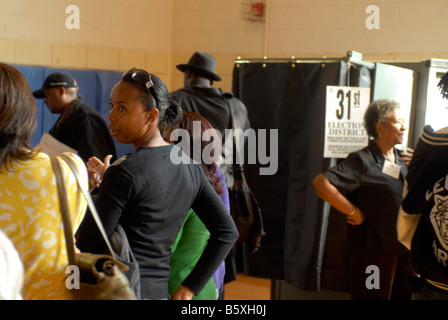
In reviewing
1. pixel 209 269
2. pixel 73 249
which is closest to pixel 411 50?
pixel 209 269

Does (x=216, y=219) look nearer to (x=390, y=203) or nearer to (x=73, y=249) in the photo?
(x=73, y=249)

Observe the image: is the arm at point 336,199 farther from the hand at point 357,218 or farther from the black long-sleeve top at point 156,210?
the black long-sleeve top at point 156,210

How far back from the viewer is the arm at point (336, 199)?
3.09m

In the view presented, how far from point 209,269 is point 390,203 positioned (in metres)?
1.53

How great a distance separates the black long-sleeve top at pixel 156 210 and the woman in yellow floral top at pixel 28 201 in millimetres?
189

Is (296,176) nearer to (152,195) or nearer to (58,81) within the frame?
(58,81)

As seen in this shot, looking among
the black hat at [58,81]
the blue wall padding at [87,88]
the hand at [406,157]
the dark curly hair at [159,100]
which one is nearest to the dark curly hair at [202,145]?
the dark curly hair at [159,100]

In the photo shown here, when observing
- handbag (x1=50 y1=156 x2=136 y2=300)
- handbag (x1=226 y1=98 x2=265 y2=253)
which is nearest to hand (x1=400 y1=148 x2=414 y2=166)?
handbag (x1=226 y1=98 x2=265 y2=253)

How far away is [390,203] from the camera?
3.08 metres

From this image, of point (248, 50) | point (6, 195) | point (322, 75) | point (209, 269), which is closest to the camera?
point (6, 195)

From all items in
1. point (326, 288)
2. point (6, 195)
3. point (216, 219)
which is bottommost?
point (326, 288)

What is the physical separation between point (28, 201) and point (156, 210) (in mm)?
428

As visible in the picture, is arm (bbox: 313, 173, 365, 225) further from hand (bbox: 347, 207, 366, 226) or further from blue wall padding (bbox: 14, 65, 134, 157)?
blue wall padding (bbox: 14, 65, 134, 157)

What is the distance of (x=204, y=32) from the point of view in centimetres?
567
